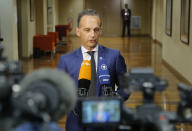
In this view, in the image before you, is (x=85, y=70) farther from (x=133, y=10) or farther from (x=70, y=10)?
(x=133, y=10)

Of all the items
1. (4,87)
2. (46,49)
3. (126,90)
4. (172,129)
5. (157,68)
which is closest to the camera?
(4,87)

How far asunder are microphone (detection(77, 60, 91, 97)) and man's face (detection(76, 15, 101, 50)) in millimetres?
131

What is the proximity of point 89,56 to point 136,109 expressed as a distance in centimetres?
→ 117

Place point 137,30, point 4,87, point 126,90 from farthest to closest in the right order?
point 137,30 < point 126,90 < point 4,87

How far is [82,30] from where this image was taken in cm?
258

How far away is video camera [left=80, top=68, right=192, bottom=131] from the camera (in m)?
1.46

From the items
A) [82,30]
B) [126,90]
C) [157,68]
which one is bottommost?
[157,68]

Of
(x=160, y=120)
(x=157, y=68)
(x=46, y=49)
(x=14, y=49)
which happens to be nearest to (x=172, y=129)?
(x=160, y=120)

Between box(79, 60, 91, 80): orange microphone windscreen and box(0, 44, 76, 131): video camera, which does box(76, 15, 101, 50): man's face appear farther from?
box(0, 44, 76, 131): video camera

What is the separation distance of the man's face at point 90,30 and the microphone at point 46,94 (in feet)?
4.23

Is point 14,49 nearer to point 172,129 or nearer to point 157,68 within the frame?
point 157,68

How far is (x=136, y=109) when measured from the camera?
4.91 ft

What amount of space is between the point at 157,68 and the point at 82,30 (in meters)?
9.26

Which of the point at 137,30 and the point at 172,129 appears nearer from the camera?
the point at 172,129
